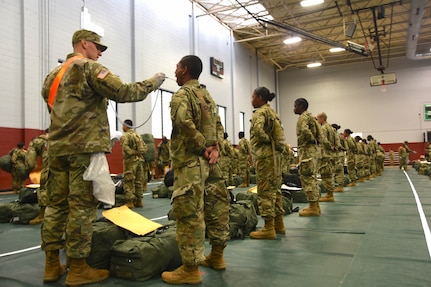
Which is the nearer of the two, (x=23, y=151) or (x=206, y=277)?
(x=206, y=277)

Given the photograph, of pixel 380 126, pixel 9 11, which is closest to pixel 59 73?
→ pixel 9 11

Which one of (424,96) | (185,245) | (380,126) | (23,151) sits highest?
(424,96)

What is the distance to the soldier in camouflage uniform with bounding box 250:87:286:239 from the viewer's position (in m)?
4.16

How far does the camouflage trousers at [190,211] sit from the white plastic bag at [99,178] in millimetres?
495

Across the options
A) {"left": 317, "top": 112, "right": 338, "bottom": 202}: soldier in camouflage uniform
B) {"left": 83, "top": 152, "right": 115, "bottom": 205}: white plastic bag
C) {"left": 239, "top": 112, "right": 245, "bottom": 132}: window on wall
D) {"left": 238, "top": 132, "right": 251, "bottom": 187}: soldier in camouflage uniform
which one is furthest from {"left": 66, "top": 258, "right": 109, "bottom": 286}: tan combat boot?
{"left": 239, "top": 112, "right": 245, "bottom": 132}: window on wall

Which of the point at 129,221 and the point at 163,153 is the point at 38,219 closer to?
the point at 129,221

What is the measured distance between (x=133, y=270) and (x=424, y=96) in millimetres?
26730

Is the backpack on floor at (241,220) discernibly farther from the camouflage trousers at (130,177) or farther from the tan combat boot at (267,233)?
the camouflage trousers at (130,177)

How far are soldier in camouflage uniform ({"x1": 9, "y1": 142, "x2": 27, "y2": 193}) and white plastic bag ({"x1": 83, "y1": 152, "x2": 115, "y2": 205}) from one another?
23.4ft

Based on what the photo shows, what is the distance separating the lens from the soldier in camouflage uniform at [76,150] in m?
2.58

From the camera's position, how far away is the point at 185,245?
2623mm

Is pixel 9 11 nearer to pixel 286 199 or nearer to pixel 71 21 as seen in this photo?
pixel 71 21

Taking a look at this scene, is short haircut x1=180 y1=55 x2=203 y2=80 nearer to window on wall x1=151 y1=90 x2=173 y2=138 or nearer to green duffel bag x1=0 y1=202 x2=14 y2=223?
green duffel bag x1=0 y1=202 x2=14 y2=223

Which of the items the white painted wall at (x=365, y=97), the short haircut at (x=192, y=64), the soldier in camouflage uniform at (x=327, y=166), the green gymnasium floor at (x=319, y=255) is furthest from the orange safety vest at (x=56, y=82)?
the white painted wall at (x=365, y=97)
